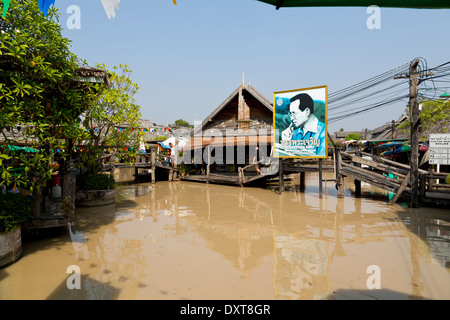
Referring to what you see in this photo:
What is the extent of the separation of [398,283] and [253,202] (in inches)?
309

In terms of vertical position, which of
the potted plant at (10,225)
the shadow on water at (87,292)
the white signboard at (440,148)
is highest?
the white signboard at (440,148)

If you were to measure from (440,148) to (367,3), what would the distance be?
34.7 feet

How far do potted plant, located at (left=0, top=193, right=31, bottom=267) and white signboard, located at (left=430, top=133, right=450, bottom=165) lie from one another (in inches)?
480

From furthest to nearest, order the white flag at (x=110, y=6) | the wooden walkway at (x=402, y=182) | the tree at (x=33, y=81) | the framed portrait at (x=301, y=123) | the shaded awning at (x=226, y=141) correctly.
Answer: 1. the shaded awning at (x=226, y=141)
2. the framed portrait at (x=301, y=123)
3. the wooden walkway at (x=402, y=182)
4. the tree at (x=33, y=81)
5. the white flag at (x=110, y=6)

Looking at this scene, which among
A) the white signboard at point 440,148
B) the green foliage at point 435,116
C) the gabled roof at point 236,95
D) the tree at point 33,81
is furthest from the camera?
the gabled roof at point 236,95

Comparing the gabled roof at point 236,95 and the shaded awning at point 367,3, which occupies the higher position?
the gabled roof at point 236,95

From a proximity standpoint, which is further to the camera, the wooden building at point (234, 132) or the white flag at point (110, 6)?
the wooden building at point (234, 132)

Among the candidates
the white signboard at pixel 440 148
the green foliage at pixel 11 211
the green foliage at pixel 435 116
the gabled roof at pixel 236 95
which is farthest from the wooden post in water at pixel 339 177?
the green foliage at pixel 11 211

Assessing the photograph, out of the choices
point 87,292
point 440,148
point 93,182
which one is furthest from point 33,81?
point 440,148

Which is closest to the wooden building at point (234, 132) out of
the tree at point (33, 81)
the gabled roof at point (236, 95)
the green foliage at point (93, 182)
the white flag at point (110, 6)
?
the gabled roof at point (236, 95)

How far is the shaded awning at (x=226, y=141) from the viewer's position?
56.6 ft

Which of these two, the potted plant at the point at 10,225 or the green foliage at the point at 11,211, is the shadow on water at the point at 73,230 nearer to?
the potted plant at the point at 10,225

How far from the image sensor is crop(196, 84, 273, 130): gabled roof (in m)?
18.2
